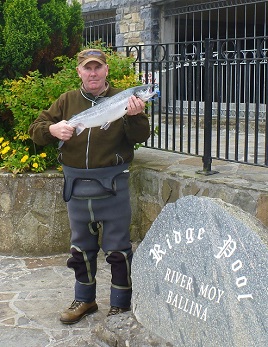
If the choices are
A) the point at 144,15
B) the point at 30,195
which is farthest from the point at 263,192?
the point at 144,15

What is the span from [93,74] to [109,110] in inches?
13.9

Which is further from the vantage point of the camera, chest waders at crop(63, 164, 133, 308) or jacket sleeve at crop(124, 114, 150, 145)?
chest waders at crop(63, 164, 133, 308)

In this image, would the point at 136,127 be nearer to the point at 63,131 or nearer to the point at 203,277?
the point at 63,131

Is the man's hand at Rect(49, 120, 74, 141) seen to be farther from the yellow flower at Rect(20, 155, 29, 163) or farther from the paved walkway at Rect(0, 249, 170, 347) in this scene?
the yellow flower at Rect(20, 155, 29, 163)

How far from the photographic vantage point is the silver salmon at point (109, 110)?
11.6 feet

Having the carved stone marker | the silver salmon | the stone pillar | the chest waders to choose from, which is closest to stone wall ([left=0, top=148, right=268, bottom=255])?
the stone pillar

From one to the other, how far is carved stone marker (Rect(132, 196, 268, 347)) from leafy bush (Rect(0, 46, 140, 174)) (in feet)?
7.54

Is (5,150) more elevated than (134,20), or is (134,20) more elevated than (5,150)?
(134,20)

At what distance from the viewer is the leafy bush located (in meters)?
5.43

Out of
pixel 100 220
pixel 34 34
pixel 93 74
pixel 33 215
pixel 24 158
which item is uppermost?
pixel 34 34

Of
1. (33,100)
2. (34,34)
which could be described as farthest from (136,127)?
(34,34)

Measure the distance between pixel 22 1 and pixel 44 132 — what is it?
7.99ft

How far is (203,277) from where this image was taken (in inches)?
122

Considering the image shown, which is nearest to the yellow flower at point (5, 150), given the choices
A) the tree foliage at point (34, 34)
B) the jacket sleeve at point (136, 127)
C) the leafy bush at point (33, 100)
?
the leafy bush at point (33, 100)
